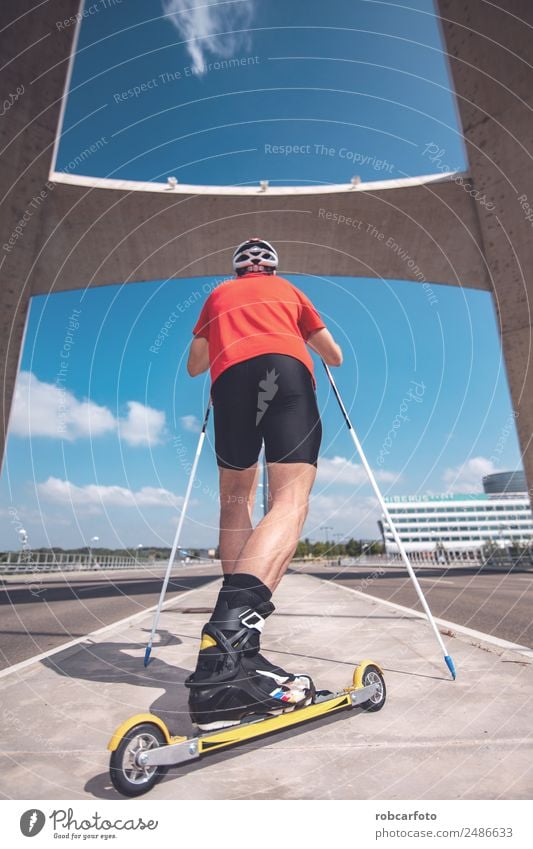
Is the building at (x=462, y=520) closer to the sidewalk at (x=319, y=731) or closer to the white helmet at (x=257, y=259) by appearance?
the sidewalk at (x=319, y=731)

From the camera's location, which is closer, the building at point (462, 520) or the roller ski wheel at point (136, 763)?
the roller ski wheel at point (136, 763)

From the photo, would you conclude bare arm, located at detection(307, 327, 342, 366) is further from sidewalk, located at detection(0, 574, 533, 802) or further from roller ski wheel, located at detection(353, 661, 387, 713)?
sidewalk, located at detection(0, 574, 533, 802)

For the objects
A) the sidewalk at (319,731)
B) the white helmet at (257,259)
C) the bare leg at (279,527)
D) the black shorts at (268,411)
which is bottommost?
the sidewalk at (319,731)

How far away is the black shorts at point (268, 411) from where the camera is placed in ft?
8.27

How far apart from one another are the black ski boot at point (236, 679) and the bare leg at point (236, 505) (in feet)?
2.42

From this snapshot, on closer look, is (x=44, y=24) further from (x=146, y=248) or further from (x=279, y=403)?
(x=279, y=403)

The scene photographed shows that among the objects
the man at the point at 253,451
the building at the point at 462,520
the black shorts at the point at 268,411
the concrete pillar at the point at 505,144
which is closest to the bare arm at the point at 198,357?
the man at the point at 253,451

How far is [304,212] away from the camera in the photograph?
1327 centimetres

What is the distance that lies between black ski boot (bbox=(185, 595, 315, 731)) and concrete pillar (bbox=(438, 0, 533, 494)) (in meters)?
9.51

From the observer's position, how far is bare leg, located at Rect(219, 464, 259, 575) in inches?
112

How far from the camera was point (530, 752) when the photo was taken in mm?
1753

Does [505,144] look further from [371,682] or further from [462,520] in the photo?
[462,520]
